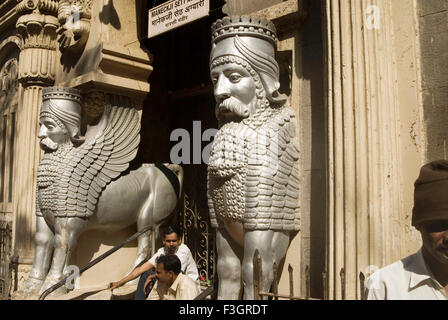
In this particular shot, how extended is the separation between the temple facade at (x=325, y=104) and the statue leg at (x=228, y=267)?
36 centimetres

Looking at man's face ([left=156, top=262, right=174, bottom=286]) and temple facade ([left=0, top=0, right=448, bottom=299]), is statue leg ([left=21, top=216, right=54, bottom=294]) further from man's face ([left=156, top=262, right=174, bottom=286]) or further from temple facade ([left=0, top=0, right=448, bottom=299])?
man's face ([left=156, top=262, right=174, bottom=286])

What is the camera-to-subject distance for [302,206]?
3551 mm

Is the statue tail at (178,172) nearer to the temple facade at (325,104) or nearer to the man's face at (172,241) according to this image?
the temple facade at (325,104)

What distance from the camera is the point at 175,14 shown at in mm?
3959

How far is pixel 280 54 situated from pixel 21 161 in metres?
3.94

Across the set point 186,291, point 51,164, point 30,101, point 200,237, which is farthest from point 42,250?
point 186,291

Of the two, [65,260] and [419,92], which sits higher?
[419,92]

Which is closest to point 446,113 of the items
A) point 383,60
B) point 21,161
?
point 383,60

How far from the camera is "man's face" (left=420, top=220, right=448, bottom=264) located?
7.26ft

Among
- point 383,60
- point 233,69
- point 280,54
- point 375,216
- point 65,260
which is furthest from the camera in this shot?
point 65,260

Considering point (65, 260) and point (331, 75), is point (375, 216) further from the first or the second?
point (65, 260)

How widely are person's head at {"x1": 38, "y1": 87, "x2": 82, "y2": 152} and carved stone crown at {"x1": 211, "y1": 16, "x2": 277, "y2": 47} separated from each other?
2.16m

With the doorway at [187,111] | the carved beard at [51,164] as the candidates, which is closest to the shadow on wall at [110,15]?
the doorway at [187,111]

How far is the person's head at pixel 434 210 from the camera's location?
221 centimetres
